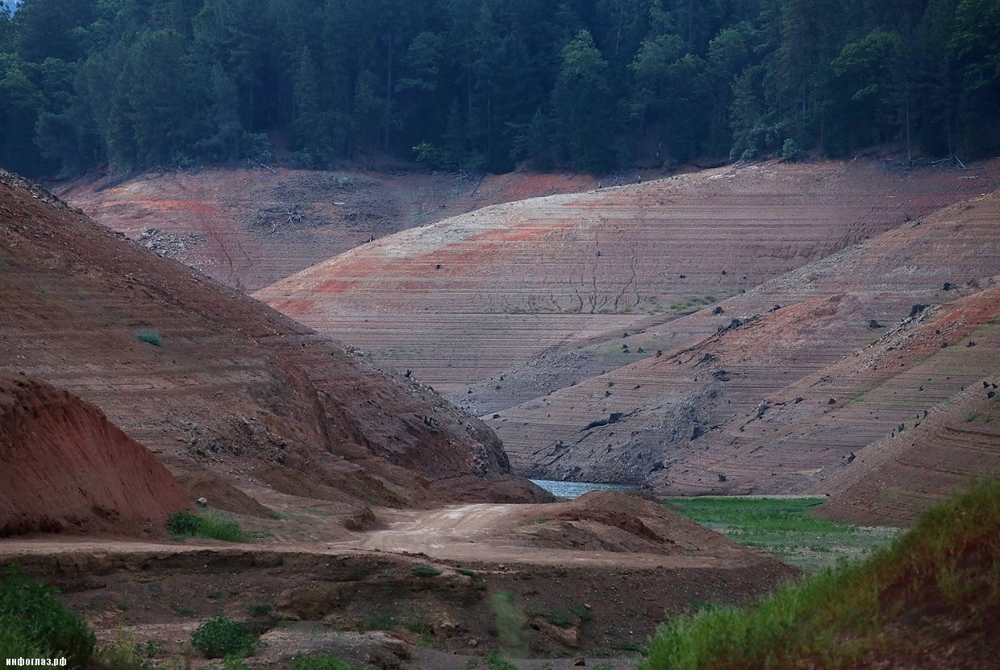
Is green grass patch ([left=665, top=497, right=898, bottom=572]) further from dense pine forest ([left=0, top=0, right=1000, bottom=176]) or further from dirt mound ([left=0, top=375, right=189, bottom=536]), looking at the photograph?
dense pine forest ([left=0, top=0, right=1000, bottom=176])

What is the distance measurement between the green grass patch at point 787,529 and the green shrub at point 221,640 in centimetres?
1142

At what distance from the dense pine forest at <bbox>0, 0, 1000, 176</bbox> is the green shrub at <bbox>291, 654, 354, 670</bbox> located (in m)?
75.0

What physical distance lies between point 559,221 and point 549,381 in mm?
17034

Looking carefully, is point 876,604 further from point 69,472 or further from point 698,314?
point 698,314

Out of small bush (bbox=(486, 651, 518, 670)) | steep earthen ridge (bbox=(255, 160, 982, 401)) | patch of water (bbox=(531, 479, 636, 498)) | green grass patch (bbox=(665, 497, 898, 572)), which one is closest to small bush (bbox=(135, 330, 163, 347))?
green grass patch (bbox=(665, 497, 898, 572))

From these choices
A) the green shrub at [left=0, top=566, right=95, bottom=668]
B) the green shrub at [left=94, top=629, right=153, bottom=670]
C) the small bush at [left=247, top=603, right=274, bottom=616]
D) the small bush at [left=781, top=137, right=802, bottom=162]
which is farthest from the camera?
the small bush at [left=781, top=137, right=802, bottom=162]

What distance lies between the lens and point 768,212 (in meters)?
79.2

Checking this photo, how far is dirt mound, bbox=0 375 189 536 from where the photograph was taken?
63.3ft

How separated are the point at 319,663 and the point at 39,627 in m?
2.86

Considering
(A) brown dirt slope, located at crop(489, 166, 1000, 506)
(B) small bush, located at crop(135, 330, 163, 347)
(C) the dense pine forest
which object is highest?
(C) the dense pine forest

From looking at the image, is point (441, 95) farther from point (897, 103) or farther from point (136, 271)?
point (136, 271)

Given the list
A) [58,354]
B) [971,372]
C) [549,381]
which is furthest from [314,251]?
[58,354]

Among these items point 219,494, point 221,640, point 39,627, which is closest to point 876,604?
point 221,640

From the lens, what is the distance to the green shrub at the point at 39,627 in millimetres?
13297
